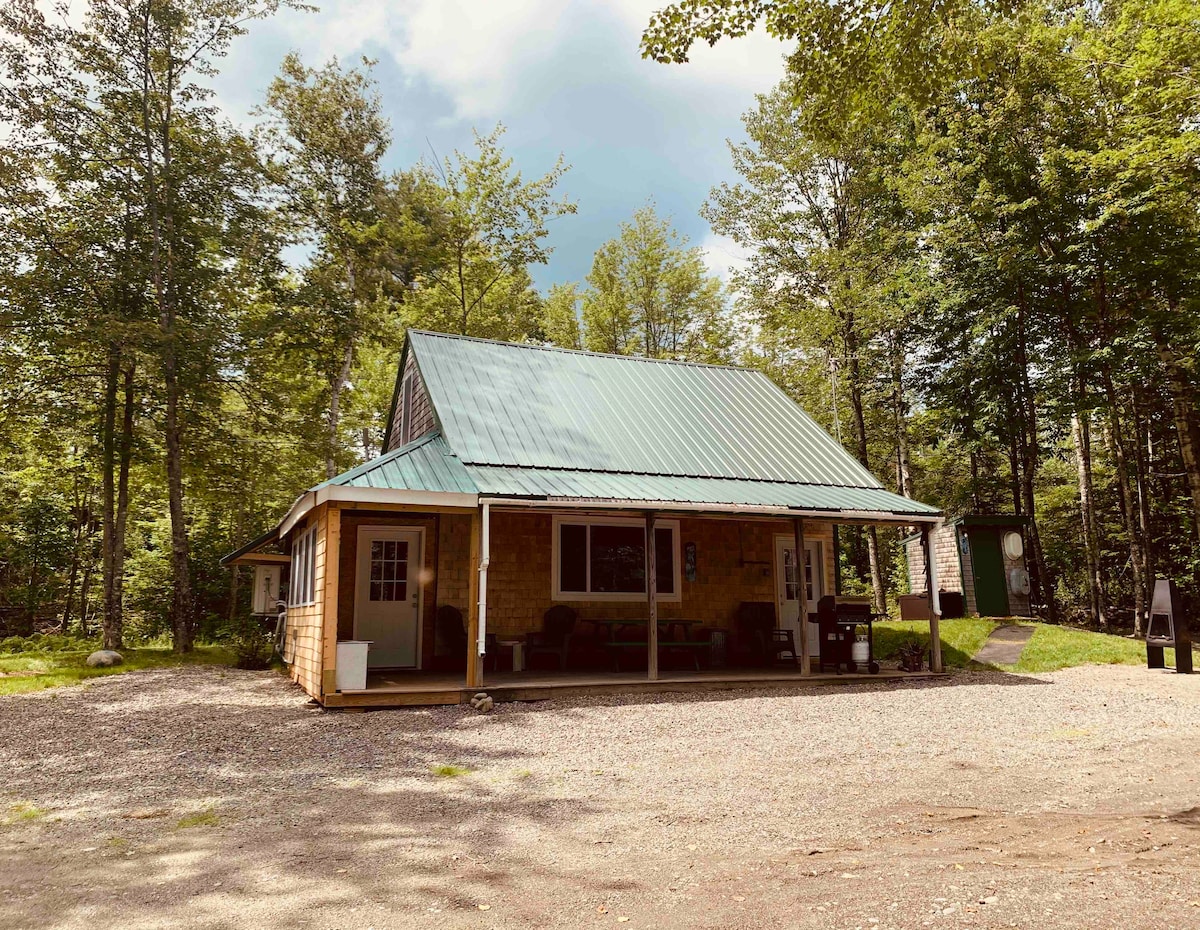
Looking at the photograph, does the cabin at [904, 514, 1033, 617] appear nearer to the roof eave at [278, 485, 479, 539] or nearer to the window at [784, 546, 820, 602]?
the window at [784, 546, 820, 602]

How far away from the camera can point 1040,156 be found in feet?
60.4

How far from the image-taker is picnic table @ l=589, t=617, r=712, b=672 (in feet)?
36.1

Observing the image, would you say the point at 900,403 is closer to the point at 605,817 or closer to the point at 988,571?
the point at 988,571

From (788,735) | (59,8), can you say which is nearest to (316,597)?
(788,735)

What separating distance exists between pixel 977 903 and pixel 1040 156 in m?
19.8

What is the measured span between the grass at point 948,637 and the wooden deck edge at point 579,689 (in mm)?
1892

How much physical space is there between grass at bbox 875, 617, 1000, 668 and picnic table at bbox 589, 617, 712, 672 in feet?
13.4

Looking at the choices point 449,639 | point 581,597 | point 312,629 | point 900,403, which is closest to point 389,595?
point 449,639

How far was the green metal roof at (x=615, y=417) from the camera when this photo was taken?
38.4 ft

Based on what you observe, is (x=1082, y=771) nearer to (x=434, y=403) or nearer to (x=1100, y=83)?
(x=434, y=403)

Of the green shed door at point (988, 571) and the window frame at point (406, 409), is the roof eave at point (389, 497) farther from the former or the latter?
the green shed door at point (988, 571)

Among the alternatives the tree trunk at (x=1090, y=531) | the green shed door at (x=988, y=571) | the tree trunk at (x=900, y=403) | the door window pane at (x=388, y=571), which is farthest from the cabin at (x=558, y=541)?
the tree trunk at (x=900, y=403)

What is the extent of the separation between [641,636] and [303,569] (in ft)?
16.9

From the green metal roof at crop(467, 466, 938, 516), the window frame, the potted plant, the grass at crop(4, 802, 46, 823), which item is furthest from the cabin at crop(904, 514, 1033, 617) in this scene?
the grass at crop(4, 802, 46, 823)
